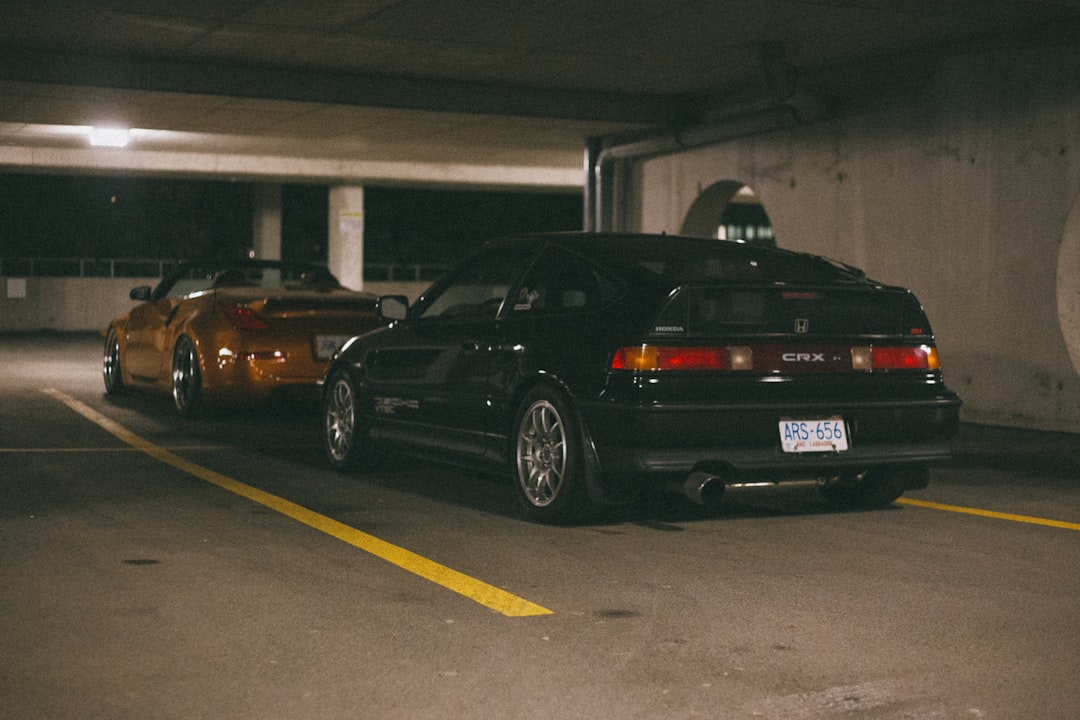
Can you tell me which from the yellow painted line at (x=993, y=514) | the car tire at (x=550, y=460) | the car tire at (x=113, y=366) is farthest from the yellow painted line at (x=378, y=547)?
the car tire at (x=113, y=366)

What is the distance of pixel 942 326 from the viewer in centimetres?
1370

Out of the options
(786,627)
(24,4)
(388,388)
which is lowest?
(786,627)

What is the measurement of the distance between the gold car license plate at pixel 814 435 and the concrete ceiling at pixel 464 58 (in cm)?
628

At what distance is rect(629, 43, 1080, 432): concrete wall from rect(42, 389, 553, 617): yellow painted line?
7.21 m

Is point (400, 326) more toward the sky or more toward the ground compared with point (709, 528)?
more toward the sky

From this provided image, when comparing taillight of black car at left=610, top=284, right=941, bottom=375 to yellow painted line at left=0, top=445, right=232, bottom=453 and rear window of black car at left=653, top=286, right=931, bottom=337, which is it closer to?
rear window of black car at left=653, top=286, right=931, bottom=337

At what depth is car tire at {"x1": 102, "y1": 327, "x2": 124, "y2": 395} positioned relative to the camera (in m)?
14.7

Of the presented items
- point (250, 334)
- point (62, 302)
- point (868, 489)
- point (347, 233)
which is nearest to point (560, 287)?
point (868, 489)

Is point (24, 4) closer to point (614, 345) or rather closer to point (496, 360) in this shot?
point (496, 360)

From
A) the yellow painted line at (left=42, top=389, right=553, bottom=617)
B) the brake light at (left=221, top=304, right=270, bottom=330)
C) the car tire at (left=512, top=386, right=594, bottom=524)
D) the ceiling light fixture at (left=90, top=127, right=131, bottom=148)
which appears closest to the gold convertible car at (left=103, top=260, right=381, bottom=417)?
the brake light at (left=221, top=304, right=270, bottom=330)

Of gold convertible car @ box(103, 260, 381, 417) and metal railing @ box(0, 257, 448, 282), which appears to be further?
metal railing @ box(0, 257, 448, 282)

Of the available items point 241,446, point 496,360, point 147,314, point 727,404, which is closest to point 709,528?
point 727,404

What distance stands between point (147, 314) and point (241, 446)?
12.5 feet

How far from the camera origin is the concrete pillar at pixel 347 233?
1276 inches
